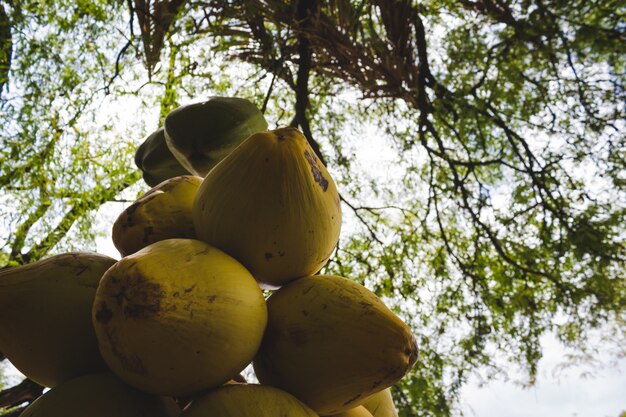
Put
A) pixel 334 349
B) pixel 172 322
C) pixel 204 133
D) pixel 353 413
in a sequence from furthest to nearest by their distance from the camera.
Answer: pixel 204 133, pixel 353 413, pixel 334 349, pixel 172 322

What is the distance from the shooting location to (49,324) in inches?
36.6

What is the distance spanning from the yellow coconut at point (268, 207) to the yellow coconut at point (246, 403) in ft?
0.83

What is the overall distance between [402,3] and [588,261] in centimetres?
268

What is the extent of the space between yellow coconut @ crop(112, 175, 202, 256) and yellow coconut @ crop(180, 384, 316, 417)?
39 cm

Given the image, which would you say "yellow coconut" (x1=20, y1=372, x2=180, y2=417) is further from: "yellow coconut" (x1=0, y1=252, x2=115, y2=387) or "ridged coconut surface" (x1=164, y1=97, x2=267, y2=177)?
"ridged coconut surface" (x1=164, y1=97, x2=267, y2=177)

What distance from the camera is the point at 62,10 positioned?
341 cm

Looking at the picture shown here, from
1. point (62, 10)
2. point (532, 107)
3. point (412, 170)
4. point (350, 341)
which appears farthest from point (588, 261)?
point (62, 10)

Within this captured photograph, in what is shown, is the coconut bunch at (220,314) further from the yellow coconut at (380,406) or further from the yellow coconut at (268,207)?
the yellow coconut at (380,406)

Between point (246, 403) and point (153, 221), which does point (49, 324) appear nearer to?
point (153, 221)

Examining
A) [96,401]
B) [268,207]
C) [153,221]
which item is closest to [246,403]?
[96,401]

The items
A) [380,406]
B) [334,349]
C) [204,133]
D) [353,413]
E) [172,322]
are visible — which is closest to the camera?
[172,322]

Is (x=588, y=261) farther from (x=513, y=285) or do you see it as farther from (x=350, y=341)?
(x=350, y=341)

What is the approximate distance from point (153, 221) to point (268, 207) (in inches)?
12.2

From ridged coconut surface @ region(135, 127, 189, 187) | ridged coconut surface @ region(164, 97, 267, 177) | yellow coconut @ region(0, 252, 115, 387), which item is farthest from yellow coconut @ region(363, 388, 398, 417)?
ridged coconut surface @ region(135, 127, 189, 187)
